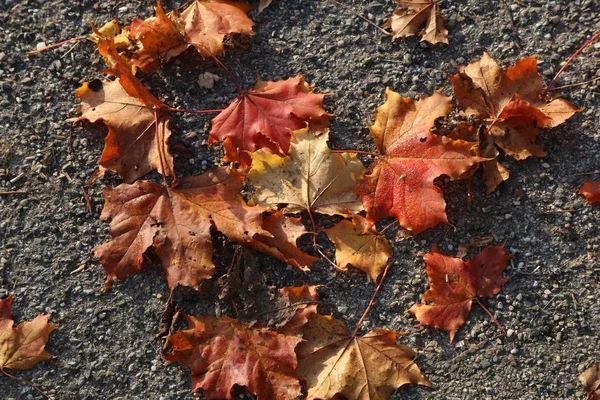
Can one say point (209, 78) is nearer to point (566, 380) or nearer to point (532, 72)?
point (532, 72)

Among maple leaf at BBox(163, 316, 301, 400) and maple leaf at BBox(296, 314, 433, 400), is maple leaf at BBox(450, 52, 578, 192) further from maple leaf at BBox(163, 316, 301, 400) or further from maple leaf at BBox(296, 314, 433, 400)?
maple leaf at BBox(163, 316, 301, 400)

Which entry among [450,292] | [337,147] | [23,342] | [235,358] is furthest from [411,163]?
[23,342]

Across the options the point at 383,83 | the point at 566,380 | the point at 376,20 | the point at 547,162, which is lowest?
the point at 566,380

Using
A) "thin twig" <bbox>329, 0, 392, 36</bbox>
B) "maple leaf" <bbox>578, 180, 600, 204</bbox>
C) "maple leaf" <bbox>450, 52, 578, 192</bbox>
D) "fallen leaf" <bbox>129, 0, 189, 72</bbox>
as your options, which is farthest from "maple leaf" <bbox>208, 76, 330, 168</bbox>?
"maple leaf" <bbox>578, 180, 600, 204</bbox>

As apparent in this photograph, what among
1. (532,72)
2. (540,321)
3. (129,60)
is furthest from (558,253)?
(129,60)

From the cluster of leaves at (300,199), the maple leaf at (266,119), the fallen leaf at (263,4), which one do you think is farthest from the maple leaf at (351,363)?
the fallen leaf at (263,4)

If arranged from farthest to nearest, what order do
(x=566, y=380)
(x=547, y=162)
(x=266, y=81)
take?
(x=266, y=81), (x=547, y=162), (x=566, y=380)
